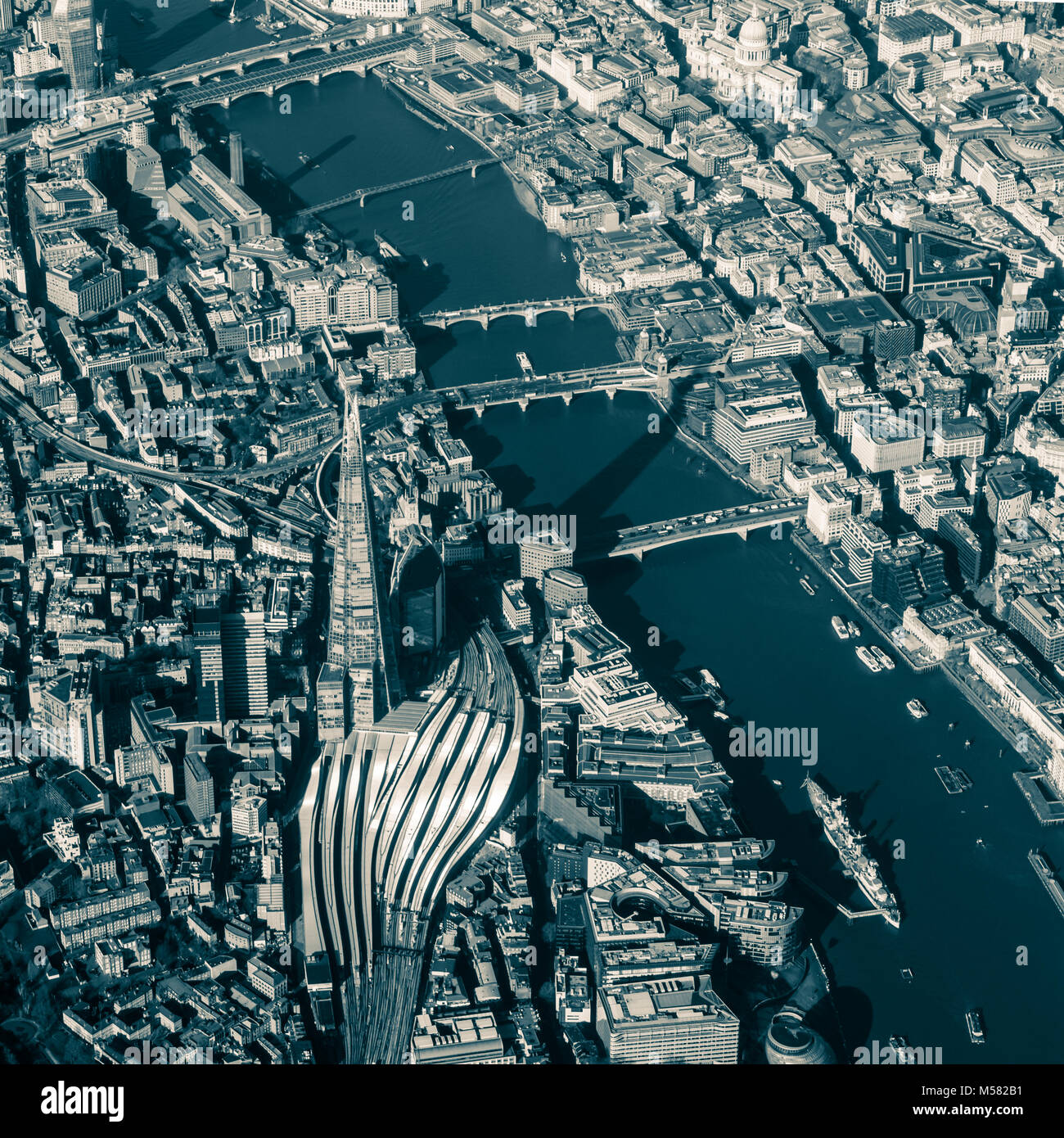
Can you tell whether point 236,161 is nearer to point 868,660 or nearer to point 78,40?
point 78,40

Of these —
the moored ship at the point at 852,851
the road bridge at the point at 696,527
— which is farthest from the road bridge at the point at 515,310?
the moored ship at the point at 852,851

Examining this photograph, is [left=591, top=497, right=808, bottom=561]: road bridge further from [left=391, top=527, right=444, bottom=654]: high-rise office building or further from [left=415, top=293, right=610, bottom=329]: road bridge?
[left=415, top=293, right=610, bottom=329]: road bridge

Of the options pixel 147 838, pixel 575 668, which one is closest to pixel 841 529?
pixel 575 668

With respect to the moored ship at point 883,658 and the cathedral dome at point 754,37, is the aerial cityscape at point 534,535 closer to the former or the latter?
the moored ship at point 883,658

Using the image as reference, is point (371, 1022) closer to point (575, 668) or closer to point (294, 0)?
point (575, 668)

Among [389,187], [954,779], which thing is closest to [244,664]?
[954,779]

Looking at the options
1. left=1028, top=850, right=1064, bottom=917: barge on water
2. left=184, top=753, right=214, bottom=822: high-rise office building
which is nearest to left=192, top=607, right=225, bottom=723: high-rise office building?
left=184, top=753, right=214, bottom=822: high-rise office building

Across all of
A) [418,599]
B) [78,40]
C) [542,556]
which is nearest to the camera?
[418,599]
